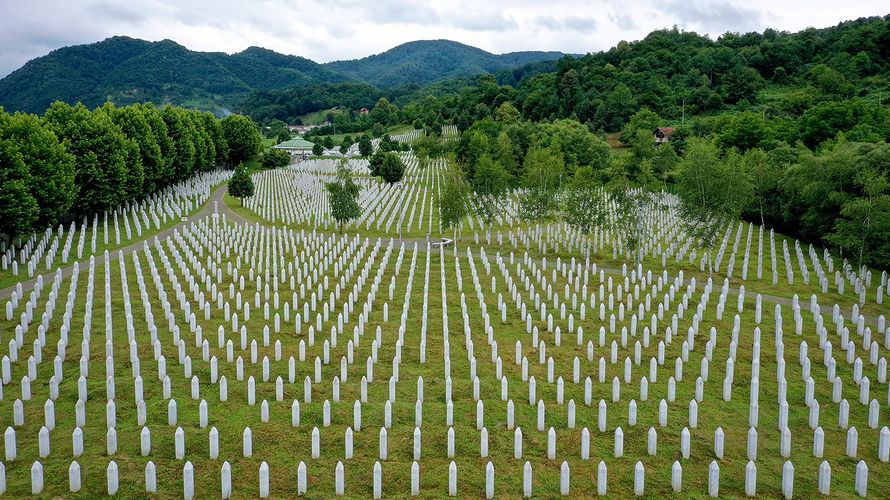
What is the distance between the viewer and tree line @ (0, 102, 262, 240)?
30797 mm

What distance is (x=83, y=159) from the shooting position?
3950cm

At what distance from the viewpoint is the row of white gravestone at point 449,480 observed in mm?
10648

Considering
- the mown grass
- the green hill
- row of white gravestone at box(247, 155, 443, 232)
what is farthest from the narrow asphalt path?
the green hill

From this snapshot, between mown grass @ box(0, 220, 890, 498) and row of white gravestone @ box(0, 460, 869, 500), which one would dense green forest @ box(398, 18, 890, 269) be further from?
row of white gravestone @ box(0, 460, 869, 500)

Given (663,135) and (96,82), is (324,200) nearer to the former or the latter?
(663,135)

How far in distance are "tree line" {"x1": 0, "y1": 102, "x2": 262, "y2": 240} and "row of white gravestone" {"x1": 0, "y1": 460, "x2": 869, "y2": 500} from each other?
23.5m

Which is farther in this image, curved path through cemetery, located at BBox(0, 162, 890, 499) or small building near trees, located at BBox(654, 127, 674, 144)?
small building near trees, located at BBox(654, 127, 674, 144)

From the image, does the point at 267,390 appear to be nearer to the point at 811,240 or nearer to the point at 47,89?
the point at 811,240

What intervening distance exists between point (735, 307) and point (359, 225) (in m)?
26.0

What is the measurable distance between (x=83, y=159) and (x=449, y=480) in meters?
36.5

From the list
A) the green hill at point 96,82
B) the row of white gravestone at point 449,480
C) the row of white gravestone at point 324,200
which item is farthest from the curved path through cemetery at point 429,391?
the green hill at point 96,82

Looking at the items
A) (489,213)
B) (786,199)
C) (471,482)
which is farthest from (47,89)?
(471,482)

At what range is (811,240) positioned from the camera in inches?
1554

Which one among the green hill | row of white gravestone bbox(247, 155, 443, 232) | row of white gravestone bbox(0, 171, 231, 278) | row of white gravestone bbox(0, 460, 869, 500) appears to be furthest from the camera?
the green hill
